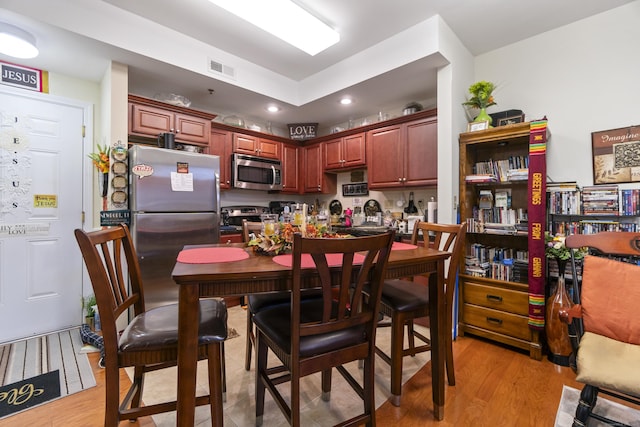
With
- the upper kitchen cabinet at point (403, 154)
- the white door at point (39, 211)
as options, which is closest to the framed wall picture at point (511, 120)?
the upper kitchen cabinet at point (403, 154)

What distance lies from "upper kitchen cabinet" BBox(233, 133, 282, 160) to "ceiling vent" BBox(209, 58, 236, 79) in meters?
0.85

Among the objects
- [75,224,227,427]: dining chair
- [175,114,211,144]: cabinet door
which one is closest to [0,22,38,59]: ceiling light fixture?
[175,114,211,144]: cabinet door

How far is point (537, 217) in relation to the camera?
2.22m

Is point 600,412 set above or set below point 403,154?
below

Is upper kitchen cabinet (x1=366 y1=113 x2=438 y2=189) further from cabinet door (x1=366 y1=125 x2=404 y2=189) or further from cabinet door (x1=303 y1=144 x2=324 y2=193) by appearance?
cabinet door (x1=303 y1=144 x2=324 y2=193)

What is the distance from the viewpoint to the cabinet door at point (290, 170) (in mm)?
4282

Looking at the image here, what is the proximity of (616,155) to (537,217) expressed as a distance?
0.83 meters

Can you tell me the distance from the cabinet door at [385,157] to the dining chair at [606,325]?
1.85 meters

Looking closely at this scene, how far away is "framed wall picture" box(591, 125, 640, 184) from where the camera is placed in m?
2.20

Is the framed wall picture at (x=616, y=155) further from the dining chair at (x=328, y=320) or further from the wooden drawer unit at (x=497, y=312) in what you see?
the dining chair at (x=328, y=320)

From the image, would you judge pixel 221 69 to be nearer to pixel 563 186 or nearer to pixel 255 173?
pixel 255 173

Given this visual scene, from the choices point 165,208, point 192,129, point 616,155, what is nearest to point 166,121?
point 192,129

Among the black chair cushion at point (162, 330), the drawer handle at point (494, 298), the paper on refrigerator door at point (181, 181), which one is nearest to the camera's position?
the black chair cushion at point (162, 330)

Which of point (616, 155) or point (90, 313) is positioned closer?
point (616, 155)
